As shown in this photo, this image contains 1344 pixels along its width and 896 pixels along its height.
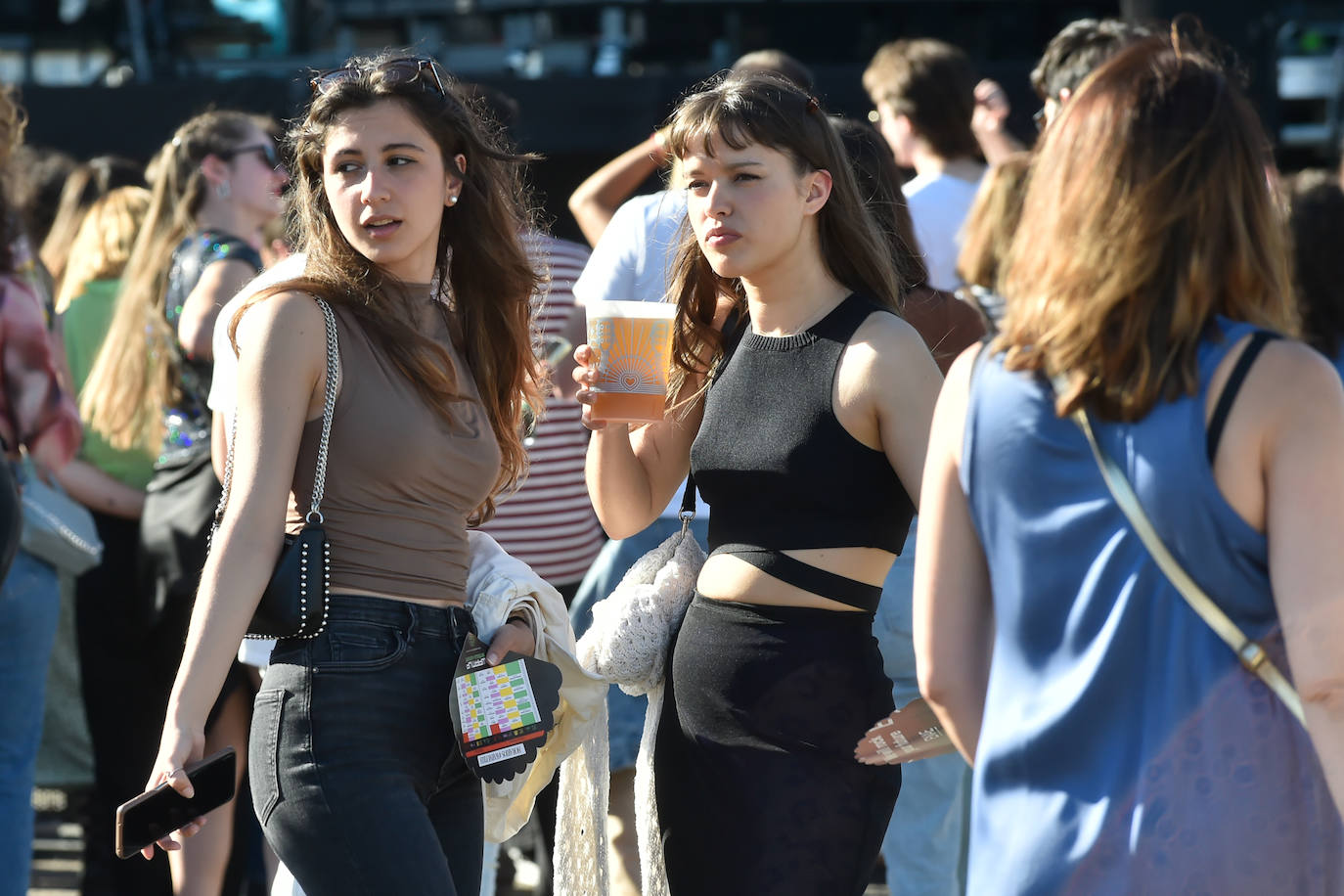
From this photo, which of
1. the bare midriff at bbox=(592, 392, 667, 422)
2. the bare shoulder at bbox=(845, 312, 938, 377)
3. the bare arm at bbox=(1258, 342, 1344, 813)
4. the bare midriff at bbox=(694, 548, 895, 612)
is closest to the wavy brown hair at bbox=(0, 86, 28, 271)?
the bare midriff at bbox=(592, 392, 667, 422)

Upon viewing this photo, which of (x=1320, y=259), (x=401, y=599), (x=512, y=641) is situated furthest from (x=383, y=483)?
(x=1320, y=259)

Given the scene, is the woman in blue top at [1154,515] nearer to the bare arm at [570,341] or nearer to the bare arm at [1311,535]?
the bare arm at [1311,535]

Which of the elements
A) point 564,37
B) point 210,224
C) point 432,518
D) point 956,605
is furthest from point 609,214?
point 564,37

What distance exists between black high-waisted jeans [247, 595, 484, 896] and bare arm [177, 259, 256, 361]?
1.59 meters

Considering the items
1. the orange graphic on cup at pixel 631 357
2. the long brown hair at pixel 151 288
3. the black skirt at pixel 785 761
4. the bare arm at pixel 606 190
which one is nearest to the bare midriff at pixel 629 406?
the orange graphic on cup at pixel 631 357

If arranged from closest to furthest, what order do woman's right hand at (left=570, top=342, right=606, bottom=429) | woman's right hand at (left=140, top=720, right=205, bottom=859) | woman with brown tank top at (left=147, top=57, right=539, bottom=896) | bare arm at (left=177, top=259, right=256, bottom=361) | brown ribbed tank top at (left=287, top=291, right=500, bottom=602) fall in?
woman's right hand at (left=140, top=720, right=205, bottom=859), woman with brown tank top at (left=147, top=57, right=539, bottom=896), brown ribbed tank top at (left=287, top=291, right=500, bottom=602), woman's right hand at (left=570, top=342, right=606, bottom=429), bare arm at (left=177, top=259, right=256, bottom=361)

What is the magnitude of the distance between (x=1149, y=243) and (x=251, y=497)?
1295mm

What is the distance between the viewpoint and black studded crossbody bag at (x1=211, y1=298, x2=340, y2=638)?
218 cm

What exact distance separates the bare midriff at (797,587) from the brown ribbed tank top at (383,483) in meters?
0.45

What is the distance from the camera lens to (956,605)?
1.78 meters

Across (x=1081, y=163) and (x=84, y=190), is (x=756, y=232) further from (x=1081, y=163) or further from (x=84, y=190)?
(x=84, y=190)

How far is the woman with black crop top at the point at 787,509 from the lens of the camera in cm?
241

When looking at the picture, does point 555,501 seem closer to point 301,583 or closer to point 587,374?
point 587,374

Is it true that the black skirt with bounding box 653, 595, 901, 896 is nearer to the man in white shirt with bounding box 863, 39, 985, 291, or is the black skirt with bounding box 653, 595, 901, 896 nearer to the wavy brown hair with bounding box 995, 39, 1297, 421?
the wavy brown hair with bounding box 995, 39, 1297, 421
